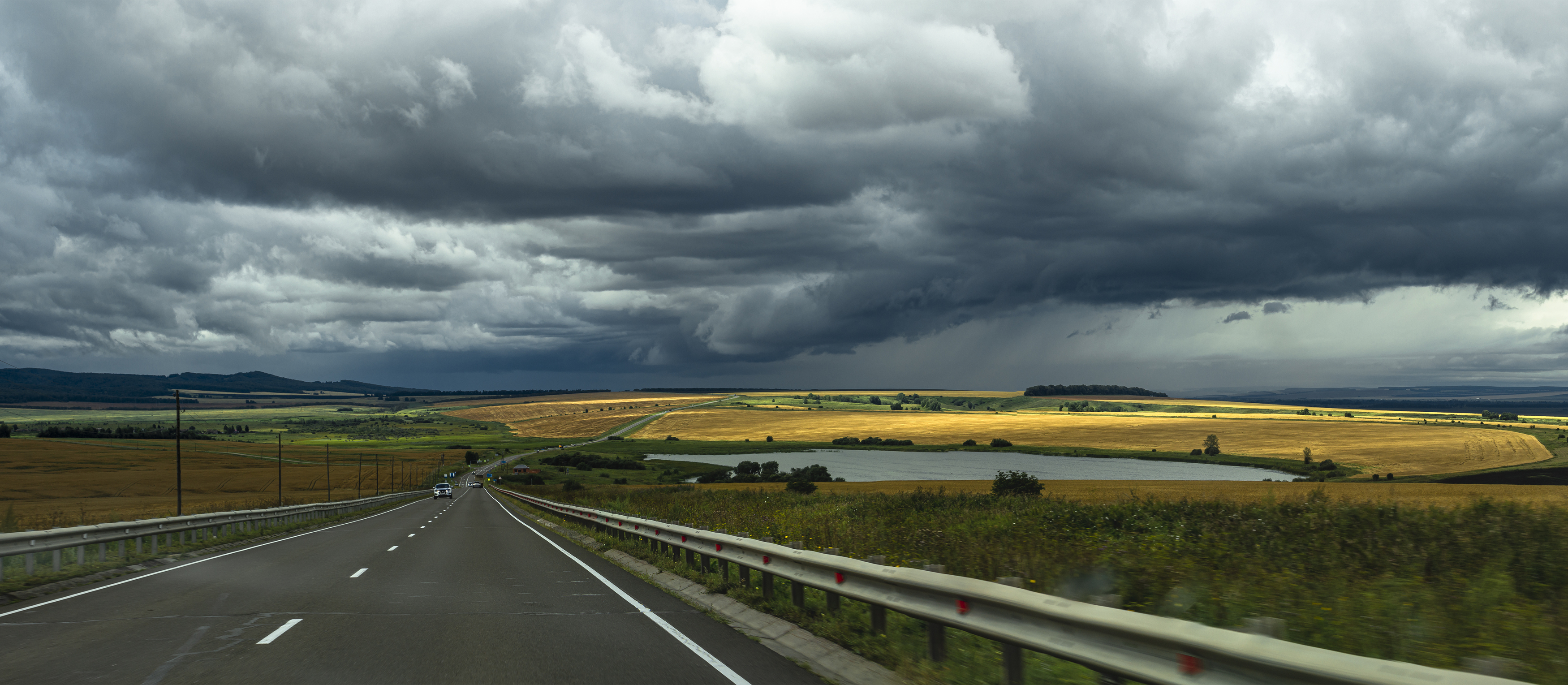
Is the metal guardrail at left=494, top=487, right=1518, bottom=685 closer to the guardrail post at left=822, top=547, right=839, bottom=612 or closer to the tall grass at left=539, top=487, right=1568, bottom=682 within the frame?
the guardrail post at left=822, top=547, right=839, bottom=612

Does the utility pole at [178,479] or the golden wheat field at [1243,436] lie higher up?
the utility pole at [178,479]

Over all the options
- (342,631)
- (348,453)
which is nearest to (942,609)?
(342,631)

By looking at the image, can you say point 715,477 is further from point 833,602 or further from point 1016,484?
point 833,602

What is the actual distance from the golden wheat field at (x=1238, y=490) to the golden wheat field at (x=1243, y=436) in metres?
37.2

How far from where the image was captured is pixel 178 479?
4016 cm

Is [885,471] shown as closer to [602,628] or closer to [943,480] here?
[943,480]

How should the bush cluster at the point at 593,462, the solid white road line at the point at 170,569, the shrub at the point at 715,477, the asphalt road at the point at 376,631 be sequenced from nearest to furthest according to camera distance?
the asphalt road at the point at 376,631, the solid white road line at the point at 170,569, the shrub at the point at 715,477, the bush cluster at the point at 593,462

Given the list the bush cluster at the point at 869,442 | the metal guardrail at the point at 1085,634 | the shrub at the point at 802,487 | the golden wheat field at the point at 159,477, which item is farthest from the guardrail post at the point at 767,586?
the bush cluster at the point at 869,442

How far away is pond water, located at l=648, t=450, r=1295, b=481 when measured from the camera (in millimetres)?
103250

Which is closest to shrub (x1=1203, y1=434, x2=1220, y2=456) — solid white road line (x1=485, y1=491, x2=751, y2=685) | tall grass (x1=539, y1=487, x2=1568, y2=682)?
tall grass (x1=539, y1=487, x2=1568, y2=682)

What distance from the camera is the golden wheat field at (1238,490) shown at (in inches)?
1180

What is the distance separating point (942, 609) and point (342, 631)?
6.82 meters

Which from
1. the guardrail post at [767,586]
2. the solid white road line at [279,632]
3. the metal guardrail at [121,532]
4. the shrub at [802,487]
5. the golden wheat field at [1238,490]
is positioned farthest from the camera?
the shrub at [802,487]

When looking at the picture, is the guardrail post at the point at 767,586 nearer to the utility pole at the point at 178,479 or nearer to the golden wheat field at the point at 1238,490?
the golden wheat field at the point at 1238,490
